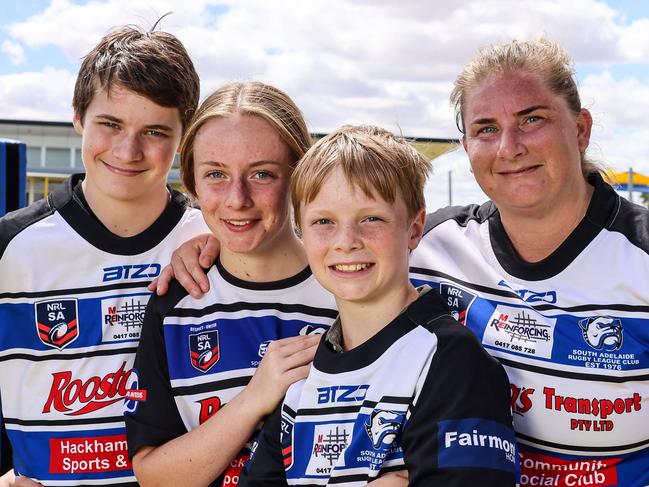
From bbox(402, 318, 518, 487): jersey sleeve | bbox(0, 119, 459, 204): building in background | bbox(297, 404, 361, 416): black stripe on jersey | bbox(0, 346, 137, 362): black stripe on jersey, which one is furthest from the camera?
bbox(0, 119, 459, 204): building in background

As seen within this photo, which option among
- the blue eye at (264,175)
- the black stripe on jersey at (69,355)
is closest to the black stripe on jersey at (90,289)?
the black stripe on jersey at (69,355)

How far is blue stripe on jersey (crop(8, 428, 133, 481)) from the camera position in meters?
3.09

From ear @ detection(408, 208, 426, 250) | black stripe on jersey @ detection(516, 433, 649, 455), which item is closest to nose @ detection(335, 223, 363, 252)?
ear @ detection(408, 208, 426, 250)

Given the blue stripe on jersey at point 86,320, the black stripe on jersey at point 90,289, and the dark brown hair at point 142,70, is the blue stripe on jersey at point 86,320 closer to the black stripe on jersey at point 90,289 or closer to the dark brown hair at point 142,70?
the black stripe on jersey at point 90,289

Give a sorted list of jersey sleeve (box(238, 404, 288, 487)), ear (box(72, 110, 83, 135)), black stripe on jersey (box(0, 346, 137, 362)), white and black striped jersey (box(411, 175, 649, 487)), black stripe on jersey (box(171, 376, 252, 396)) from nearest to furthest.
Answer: jersey sleeve (box(238, 404, 288, 487))
white and black striped jersey (box(411, 175, 649, 487))
black stripe on jersey (box(171, 376, 252, 396))
black stripe on jersey (box(0, 346, 137, 362))
ear (box(72, 110, 83, 135))

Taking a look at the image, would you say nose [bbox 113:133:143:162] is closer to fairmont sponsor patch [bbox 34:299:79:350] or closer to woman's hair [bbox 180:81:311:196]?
woman's hair [bbox 180:81:311:196]

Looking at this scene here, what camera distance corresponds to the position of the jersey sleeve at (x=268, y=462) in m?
2.48

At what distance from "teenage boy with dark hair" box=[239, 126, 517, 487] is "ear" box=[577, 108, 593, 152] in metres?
0.77

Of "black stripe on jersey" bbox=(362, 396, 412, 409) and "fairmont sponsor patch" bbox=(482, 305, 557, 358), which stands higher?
"fairmont sponsor patch" bbox=(482, 305, 557, 358)

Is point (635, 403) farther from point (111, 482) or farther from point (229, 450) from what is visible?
point (111, 482)

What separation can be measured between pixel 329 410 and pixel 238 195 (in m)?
0.80

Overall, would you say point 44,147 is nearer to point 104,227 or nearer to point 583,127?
point 104,227

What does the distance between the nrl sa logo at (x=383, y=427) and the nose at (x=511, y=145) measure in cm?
108

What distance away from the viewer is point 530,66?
2906 mm
